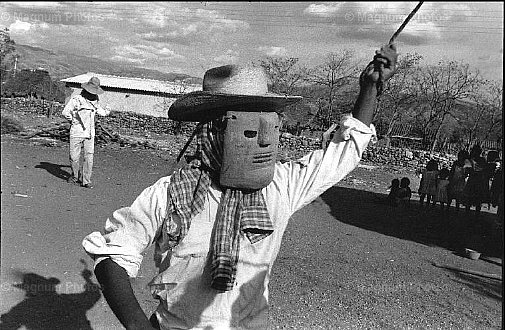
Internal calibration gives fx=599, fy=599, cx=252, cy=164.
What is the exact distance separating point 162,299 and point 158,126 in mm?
22727

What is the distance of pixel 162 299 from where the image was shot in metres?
2.03

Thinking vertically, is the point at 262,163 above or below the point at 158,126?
above

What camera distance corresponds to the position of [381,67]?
184 cm

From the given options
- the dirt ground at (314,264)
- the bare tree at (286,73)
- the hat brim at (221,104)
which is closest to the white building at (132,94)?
the bare tree at (286,73)

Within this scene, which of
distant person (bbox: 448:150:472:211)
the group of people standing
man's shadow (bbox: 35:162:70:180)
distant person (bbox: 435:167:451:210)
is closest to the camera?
man's shadow (bbox: 35:162:70:180)

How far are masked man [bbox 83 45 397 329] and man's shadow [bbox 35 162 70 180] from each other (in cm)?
844

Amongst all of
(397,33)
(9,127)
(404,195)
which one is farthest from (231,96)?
(9,127)

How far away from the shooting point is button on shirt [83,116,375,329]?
1943 mm

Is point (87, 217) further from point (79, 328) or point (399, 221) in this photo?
point (399, 221)

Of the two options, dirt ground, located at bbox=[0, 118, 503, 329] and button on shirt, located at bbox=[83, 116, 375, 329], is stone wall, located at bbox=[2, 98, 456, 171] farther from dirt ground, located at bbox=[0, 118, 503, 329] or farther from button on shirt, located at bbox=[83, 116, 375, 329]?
button on shirt, located at bbox=[83, 116, 375, 329]

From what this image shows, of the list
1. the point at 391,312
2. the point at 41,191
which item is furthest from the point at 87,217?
the point at 391,312

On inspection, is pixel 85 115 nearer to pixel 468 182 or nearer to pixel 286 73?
pixel 468 182

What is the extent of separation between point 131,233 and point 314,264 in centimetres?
468

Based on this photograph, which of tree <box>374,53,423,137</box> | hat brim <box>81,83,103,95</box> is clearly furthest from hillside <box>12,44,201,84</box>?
tree <box>374,53,423,137</box>
